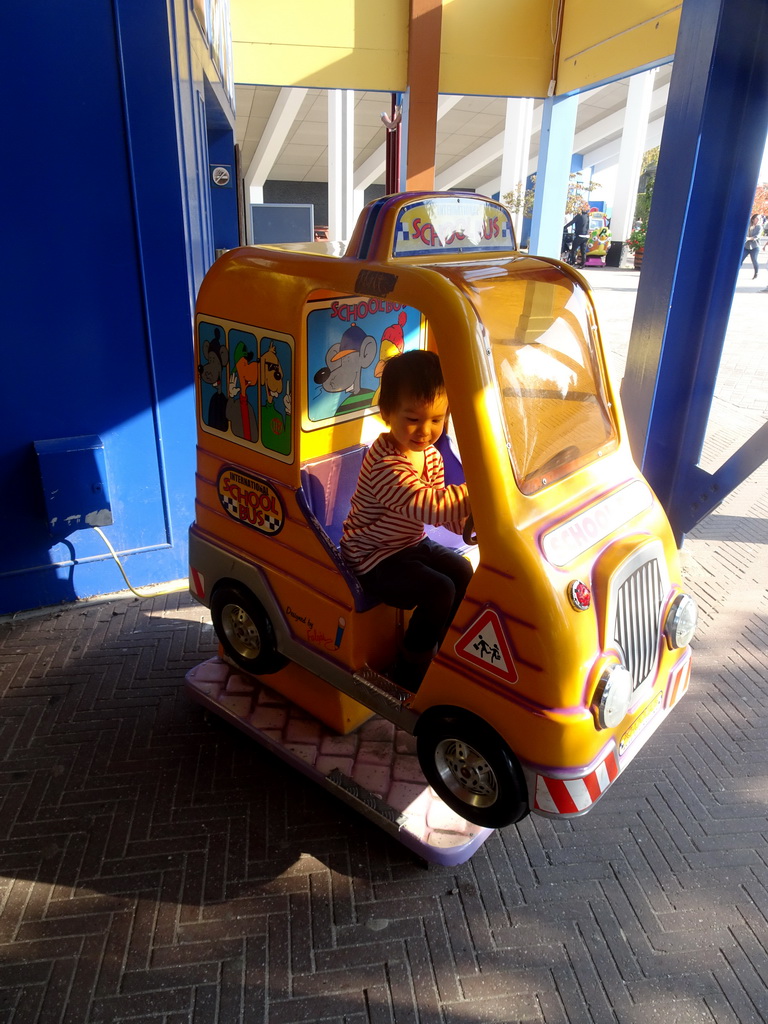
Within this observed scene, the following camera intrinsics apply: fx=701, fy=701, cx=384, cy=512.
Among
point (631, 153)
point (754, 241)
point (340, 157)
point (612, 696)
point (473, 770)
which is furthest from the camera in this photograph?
point (631, 153)

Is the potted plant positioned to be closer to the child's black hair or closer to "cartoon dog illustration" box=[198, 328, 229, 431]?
"cartoon dog illustration" box=[198, 328, 229, 431]

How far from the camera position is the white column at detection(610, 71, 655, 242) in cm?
2305

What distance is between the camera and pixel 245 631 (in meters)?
3.22

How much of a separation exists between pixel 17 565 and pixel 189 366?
5.05 ft

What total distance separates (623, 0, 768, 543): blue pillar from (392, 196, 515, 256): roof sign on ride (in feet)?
5.87

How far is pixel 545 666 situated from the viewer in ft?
6.80

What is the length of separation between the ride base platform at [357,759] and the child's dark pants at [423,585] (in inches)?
20.6

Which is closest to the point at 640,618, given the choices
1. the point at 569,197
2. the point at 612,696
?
the point at 612,696

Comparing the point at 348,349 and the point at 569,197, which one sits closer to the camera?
the point at 348,349

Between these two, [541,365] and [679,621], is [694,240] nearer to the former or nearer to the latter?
[541,365]

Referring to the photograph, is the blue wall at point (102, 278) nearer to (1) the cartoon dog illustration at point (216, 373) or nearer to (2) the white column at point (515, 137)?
(1) the cartoon dog illustration at point (216, 373)

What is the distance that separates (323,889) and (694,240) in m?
3.98

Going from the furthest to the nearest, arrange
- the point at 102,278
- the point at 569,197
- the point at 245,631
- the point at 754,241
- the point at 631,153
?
1. the point at 569,197
2. the point at 631,153
3. the point at 754,241
4. the point at 102,278
5. the point at 245,631

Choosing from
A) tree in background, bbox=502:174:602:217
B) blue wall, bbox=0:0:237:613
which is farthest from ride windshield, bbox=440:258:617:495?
tree in background, bbox=502:174:602:217
